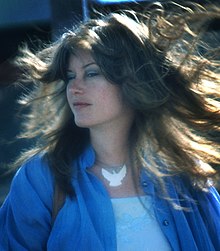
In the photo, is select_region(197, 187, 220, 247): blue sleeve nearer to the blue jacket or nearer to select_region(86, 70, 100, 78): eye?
the blue jacket

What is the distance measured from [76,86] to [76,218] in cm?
47

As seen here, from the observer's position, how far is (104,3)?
3479 mm

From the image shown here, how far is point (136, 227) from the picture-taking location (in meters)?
2.36

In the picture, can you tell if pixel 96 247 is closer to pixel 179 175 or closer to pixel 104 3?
pixel 179 175

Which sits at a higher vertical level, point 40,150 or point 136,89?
point 136,89

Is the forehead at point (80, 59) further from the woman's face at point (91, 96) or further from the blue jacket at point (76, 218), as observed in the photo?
the blue jacket at point (76, 218)

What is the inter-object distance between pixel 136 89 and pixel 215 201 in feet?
1.69

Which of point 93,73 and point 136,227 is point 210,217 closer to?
point 136,227

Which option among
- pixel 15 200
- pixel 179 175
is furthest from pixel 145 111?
pixel 15 200

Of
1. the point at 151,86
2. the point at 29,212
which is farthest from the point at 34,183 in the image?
the point at 151,86

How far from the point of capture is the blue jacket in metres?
2.29

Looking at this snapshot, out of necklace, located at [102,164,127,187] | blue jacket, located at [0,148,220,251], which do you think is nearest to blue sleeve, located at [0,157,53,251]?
blue jacket, located at [0,148,220,251]

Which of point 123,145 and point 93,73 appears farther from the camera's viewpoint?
point 123,145

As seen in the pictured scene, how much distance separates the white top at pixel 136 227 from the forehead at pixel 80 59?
498 mm
